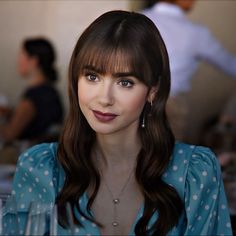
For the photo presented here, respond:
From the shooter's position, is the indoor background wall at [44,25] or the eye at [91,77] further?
the indoor background wall at [44,25]

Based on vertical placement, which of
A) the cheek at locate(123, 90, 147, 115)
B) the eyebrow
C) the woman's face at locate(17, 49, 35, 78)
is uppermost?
the eyebrow

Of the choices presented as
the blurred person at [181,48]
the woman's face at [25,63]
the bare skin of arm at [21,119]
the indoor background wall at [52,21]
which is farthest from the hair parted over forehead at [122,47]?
the indoor background wall at [52,21]

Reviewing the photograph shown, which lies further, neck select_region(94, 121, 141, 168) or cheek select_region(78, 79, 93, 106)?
neck select_region(94, 121, 141, 168)

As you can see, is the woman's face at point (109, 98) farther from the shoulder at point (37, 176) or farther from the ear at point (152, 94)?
the shoulder at point (37, 176)

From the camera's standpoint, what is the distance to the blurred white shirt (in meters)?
3.61

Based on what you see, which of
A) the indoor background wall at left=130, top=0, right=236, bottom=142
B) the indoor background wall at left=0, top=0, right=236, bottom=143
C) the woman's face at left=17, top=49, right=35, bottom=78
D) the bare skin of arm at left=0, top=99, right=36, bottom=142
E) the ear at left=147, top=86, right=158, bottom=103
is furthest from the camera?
the indoor background wall at left=130, top=0, right=236, bottom=142

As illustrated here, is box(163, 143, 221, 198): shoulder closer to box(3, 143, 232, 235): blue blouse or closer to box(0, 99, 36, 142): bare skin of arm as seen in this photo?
box(3, 143, 232, 235): blue blouse

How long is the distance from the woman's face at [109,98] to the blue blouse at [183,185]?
22cm

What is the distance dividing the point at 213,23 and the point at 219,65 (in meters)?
2.08

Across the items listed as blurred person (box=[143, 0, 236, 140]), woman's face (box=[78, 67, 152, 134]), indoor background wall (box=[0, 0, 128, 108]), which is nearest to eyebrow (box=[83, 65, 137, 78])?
woman's face (box=[78, 67, 152, 134])

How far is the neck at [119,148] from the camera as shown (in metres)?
1.81

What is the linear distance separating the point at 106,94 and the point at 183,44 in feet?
6.83

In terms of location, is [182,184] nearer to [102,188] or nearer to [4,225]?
[102,188]

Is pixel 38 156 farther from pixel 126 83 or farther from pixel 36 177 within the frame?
pixel 126 83
